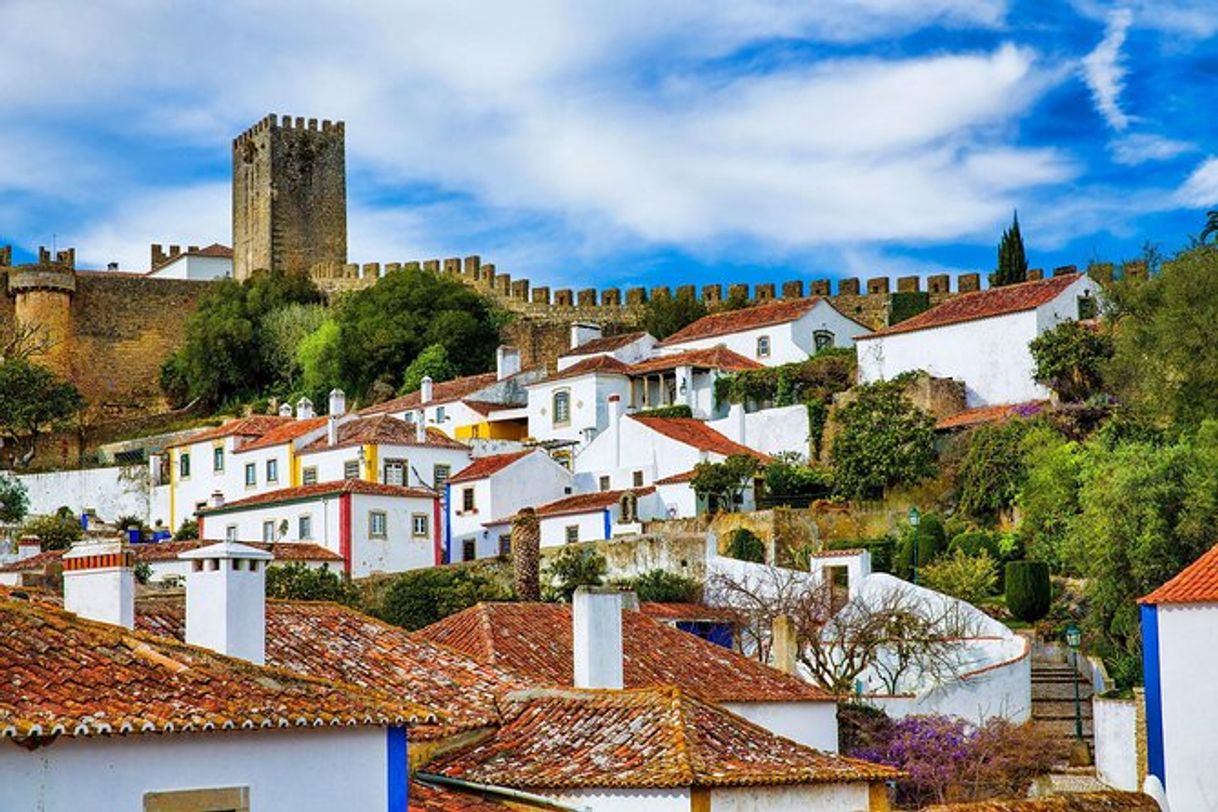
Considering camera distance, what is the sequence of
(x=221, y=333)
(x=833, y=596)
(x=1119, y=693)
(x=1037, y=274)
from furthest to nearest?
1. (x=221, y=333)
2. (x=1037, y=274)
3. (x=833, y=596)
4. (x=1119, y=693)

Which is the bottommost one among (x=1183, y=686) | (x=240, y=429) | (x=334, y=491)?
(x=1183, y=686)

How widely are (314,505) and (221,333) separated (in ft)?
96.7

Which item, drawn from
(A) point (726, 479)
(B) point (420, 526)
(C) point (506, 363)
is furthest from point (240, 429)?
(A) point (726, 479)

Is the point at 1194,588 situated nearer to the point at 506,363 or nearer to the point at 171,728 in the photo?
the point at 171,728

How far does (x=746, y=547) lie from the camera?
51250 millimetres

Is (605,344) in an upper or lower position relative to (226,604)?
upper

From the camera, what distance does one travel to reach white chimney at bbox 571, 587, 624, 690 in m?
22.8

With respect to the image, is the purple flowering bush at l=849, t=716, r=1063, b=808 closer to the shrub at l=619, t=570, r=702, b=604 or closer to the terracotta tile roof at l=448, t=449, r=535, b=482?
the shrub at l=619, t=570, r=702, b=604

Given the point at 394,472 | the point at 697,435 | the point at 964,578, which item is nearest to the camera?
the point at 964,578

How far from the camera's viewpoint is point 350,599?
5134cm

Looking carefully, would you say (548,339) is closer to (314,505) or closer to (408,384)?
(408,384)

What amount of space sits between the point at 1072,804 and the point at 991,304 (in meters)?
42.3

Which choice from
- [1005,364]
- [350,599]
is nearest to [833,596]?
[350,599]


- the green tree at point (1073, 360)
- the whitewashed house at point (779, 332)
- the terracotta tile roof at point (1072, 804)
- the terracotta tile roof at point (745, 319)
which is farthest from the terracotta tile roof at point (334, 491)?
the terracotta tile roof at point (1072, 804)
